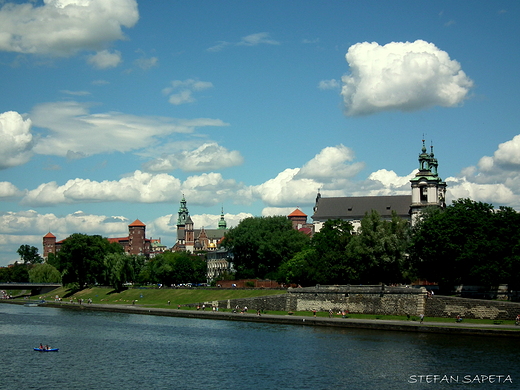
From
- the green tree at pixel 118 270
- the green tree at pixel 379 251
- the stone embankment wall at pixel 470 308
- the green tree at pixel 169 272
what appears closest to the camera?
the stone embankment wall at pixel 470 308

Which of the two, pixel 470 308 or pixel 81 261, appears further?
pixel 81 261

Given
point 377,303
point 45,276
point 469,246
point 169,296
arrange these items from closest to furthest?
1. point 469,246
2. point 377,303
3. point 169,296
4. point 45,276

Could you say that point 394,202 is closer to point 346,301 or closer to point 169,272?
point 169,272

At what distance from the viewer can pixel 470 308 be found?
244ft

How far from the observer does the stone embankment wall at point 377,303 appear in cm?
7362

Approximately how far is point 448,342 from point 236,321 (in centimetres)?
3342

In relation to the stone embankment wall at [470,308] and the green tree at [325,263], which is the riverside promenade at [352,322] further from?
the green tree at [325,263]

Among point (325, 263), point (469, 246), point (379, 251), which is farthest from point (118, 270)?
point (469, 246)

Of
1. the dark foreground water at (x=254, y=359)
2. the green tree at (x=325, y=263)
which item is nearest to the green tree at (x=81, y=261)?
the green tree at (x=325, y=263)

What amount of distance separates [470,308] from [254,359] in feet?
97.4

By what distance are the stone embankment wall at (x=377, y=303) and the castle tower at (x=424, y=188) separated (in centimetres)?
5161

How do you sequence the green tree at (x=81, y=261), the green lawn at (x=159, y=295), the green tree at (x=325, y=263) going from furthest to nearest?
1. the green tree at (x=81, y=261)
2. the green lawn at (x=159, y=295)
3. the green tree at (x=325, y=263)

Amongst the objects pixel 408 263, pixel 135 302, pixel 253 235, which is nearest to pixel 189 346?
pixel 408 263

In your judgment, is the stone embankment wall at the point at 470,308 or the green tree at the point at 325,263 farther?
the green tree at the point at 325,263
